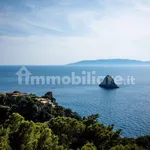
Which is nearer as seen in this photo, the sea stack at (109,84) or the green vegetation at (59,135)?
the green vegetation at (59,135)

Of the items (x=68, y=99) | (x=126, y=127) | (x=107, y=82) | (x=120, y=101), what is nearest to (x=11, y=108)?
(x=126, y=127)

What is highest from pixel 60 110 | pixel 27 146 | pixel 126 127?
pixel 27 146

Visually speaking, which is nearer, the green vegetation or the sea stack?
the green vegetation

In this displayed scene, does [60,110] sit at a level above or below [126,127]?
above

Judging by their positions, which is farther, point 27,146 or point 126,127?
point 126,127

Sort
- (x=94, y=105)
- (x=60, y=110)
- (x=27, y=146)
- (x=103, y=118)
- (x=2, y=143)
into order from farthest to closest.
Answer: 1. (x=94, y=105)
2. (x=103, y=118)
3. (x=60, y=110)
4. (x=27, y=146)
5. (x=2, y=143)

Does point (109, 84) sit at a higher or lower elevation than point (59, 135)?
lower

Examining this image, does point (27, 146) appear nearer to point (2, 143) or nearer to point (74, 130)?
point (2, 143)

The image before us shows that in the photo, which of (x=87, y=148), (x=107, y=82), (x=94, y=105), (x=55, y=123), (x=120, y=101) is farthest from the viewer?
(x=107, y=82)

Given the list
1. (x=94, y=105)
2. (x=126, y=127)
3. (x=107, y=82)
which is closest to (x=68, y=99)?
(x=94, y=105)

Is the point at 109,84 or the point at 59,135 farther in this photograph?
the point at 109,84
